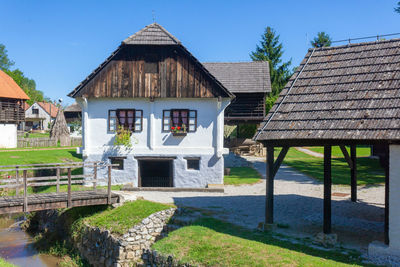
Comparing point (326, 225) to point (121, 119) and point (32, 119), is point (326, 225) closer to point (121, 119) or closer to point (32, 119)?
point (121, 119)

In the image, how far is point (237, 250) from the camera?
1007cm

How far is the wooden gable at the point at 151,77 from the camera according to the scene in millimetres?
20234

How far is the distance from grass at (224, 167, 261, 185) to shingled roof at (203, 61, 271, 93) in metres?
6.56

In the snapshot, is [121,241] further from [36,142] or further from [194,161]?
[36,142]

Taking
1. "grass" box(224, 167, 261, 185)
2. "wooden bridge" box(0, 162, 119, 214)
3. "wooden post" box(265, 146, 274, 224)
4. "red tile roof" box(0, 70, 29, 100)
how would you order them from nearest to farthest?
"wooden post" box(265, 146, 274, 224)
"wooden bridge" box(0, 162, 119, 214)
"grass" box(224, 167, 261, 185)
"red tile roof" box(0, 70, 29, 100)

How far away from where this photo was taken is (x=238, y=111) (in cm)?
3197

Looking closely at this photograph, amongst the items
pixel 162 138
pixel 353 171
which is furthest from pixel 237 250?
pixel 162 138

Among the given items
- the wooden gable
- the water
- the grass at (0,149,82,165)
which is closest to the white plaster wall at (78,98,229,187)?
the wooden gable

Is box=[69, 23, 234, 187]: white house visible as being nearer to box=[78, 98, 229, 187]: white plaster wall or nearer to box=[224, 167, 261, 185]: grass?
box=[78, 98, 229, 187]: white plaster wall

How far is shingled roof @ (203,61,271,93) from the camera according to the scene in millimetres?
30500

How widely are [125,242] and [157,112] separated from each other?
29.8 feet

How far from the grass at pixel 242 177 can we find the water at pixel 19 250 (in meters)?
10.3

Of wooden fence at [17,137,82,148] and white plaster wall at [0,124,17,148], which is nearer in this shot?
white plaster wall at [0,124,17,148]

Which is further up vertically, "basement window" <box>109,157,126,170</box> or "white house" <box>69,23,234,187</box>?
"white house" <box>69,23,234,187</box>
